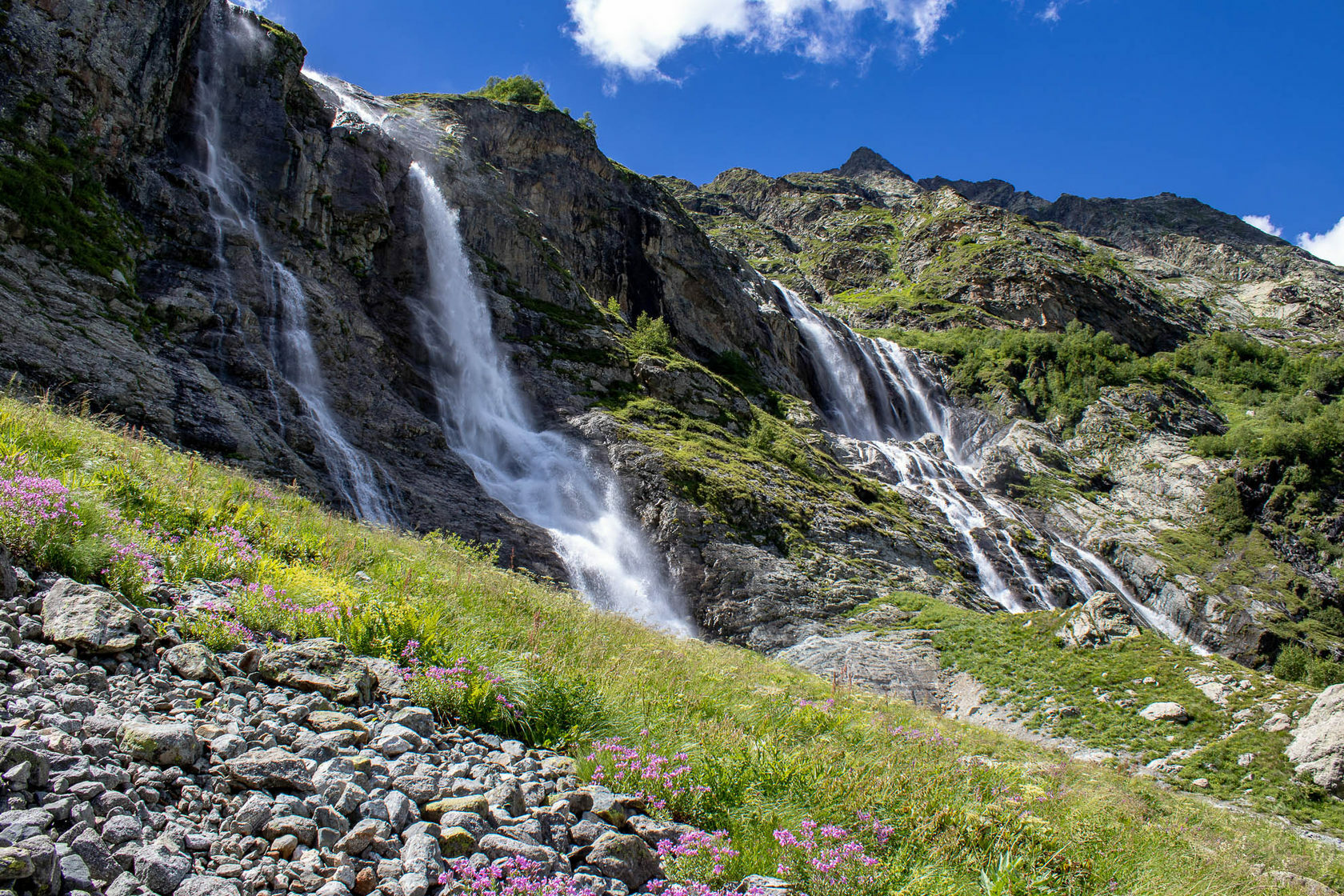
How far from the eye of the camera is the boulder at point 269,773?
3.07 metres

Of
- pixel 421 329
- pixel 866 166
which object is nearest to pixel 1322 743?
pixel 421 329

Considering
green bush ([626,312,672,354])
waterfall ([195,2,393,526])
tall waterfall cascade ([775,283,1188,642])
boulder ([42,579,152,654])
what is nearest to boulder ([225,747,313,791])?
boulder ([42,579,152,654])

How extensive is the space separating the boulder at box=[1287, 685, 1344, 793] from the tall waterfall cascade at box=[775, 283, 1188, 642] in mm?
16734

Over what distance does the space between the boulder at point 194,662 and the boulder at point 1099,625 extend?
18194 millimetres

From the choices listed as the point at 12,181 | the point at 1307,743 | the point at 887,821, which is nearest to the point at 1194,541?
the point at 1307,743

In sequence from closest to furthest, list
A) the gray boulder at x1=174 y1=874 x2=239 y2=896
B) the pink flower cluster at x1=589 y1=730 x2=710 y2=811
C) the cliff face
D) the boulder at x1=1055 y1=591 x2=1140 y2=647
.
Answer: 1. the gray boulder at x1=174 y1=874 x2=239 y2=896
2. the pink flower cluster at x1=589 y1=730 x2=710 y2=811
3. the boulder at x1=1055 y1=591 x2=1140 y2=647
4. the cliff face

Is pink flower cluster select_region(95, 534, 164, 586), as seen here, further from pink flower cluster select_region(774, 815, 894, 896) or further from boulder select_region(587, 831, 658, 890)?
pink flower cluster select_region(774, 815, 894, 896)

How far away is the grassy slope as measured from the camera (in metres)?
4.14

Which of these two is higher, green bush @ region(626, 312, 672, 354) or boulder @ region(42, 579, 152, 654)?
green bush @ region(626, 312, 672, 354)

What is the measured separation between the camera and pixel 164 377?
16.5 metres

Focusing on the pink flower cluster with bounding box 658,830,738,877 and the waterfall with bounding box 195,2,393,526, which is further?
the waterfall with bounding box 195,2,393,526

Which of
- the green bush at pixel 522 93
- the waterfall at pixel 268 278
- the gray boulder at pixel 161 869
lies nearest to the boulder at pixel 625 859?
the gray boulder at pixel 161 869

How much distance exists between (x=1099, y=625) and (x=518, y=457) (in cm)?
1975

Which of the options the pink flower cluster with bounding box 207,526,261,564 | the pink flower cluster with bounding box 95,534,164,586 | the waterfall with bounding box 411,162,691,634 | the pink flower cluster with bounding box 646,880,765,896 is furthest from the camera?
the waterfall with bounding box 411,162,691,634
